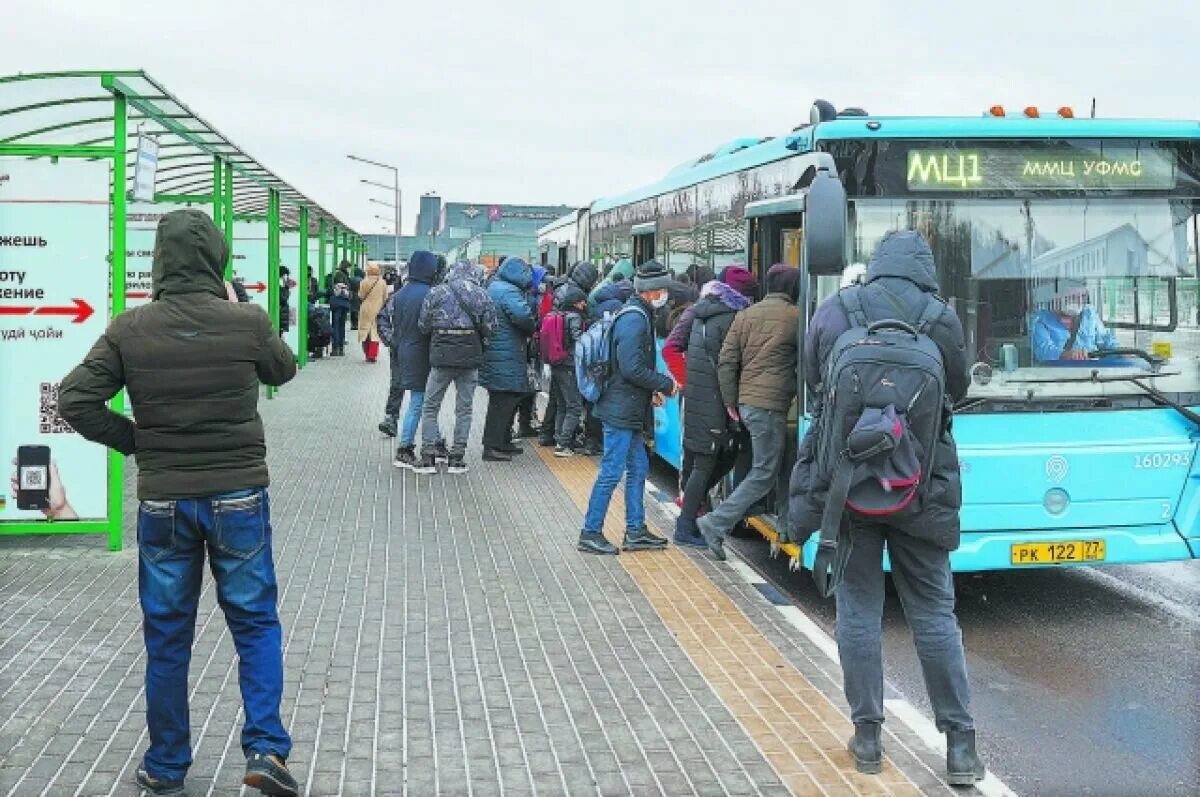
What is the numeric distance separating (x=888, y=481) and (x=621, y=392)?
4.50 metres

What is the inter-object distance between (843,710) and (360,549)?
14.6 ft

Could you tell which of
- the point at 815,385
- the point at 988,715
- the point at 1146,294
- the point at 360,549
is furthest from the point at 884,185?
the point at 360,549

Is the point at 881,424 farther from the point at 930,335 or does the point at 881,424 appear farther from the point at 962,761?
the point at 962,761

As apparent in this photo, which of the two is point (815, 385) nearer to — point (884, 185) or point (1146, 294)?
point (884, 185)

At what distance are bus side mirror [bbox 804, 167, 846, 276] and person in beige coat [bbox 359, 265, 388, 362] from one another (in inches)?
759

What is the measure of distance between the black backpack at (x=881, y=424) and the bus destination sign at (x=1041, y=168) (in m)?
2.90

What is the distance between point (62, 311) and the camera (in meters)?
9.70

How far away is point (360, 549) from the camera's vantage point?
1012 centimetres

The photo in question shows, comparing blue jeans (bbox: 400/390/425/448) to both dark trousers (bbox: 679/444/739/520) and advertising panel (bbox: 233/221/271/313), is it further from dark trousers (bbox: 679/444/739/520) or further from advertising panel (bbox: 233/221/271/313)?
advertising panel (bbox: 233/221/271/313)

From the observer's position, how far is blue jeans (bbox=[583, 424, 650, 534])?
32.7ft

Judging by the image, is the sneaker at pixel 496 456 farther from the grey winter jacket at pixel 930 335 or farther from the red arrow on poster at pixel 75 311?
the grey winter jacket at pixel 930 335

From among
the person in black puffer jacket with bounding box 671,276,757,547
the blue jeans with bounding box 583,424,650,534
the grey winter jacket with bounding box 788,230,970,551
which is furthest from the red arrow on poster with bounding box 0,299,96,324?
Result: the grey winter jacket with bounding box 788,230,970,551

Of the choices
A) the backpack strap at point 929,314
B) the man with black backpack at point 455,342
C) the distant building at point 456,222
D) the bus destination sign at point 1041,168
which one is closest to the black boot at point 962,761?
the backpack strap at point 929,314

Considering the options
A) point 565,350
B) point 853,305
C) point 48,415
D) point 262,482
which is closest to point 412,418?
point 565,350
